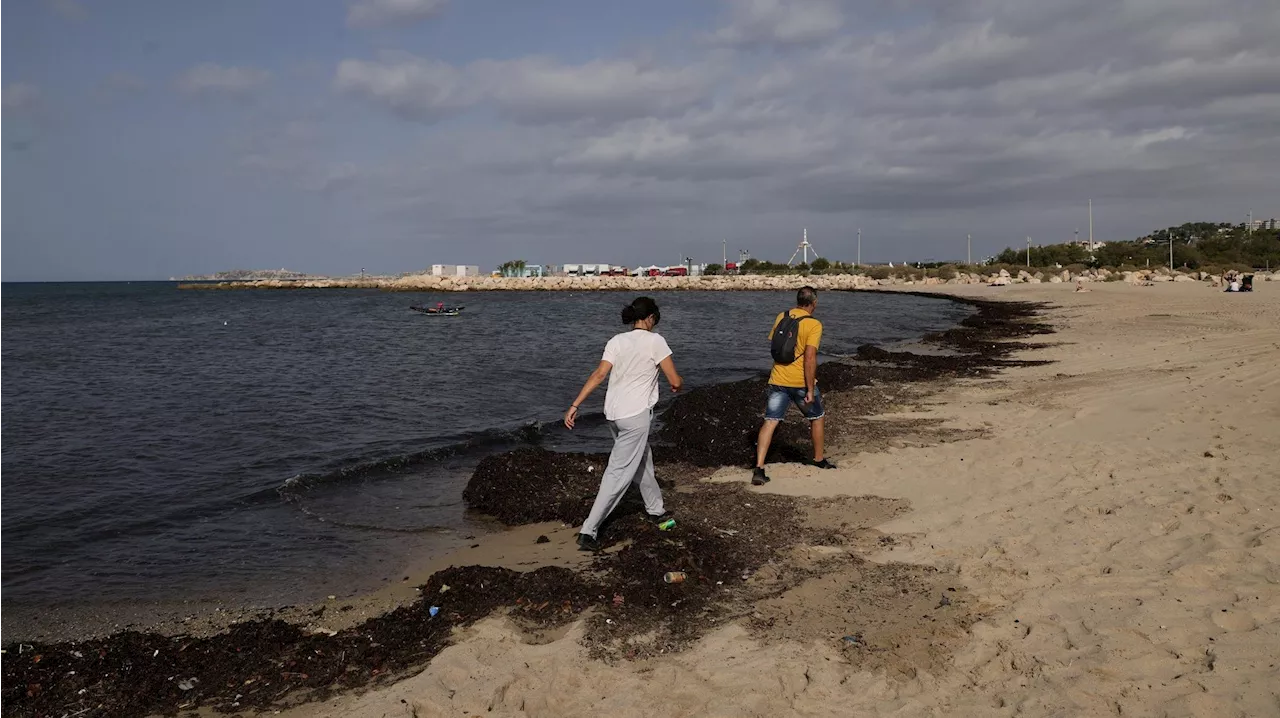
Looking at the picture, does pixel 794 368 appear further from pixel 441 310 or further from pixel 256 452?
pixel 441 310

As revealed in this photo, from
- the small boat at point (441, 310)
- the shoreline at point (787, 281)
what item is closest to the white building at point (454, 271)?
the shoreline at point (787, 281)

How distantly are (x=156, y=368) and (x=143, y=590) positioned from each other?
62.5 feet

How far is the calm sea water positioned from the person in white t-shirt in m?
1.85

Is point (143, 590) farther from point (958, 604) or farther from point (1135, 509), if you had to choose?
point (1135, 509)

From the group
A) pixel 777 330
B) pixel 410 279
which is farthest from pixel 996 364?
pixel 410 279

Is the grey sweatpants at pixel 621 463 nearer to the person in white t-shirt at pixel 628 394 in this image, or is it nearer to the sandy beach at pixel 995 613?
the person in white t-shirt at pixel 628 394

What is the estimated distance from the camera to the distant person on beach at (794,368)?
7957 mm

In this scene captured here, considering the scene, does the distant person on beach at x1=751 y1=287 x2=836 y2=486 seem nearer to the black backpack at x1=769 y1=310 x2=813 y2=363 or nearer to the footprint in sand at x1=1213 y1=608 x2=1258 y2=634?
the black backpack at x1=769 y1=310 x2=813 y2=363

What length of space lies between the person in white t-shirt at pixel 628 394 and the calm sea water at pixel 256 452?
1847 millimetres

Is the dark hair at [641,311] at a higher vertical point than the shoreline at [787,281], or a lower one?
lower

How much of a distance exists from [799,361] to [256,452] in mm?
8004

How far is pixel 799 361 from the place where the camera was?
26.4 feet

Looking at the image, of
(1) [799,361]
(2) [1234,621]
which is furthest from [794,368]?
(2) [1234,621]

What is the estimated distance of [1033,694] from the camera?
3756mm
